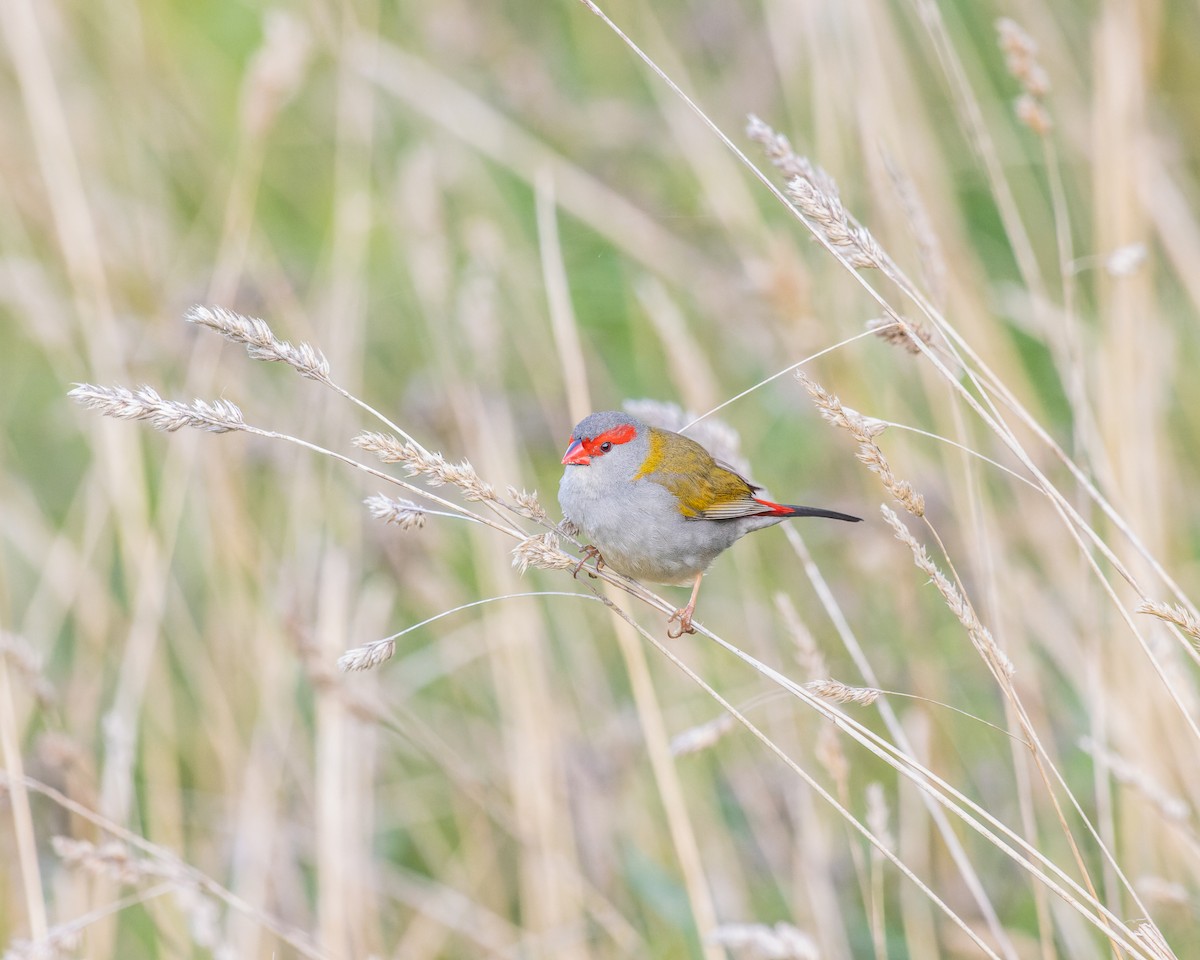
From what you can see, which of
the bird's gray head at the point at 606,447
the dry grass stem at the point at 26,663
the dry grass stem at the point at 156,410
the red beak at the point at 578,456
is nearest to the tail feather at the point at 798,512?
the bird's gray head at the point at 606,447

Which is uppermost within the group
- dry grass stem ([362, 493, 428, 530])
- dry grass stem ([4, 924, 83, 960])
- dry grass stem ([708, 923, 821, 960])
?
dry grass stem ([362, 493, 428, 530])

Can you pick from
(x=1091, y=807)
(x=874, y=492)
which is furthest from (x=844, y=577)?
(x=1091, y=807)

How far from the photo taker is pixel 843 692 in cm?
228

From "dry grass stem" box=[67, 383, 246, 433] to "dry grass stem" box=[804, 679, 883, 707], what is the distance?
116 cm

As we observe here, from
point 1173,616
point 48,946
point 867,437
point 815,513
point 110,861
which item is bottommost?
point 1173,616

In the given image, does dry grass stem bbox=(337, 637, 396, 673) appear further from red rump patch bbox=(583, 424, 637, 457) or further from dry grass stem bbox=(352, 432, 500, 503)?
red rump patch bbox=(583, 424, 637, 457)

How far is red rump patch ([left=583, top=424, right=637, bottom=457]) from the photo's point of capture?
3.54 m

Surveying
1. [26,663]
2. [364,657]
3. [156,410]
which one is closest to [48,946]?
[26,663]

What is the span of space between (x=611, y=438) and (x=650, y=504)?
24cm

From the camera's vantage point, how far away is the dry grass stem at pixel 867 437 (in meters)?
2.27

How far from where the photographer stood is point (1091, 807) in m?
3.97

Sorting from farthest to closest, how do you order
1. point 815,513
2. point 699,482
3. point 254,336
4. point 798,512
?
point 699,482
point 798,512
point 815,513
point 254,336

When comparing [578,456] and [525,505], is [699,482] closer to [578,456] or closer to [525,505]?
[578,456]

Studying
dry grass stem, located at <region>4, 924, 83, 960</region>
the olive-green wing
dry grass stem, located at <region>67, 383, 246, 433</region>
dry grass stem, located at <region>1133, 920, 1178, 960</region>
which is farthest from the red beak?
dry grass stem, located at <region>1133, 920, 1178, 960</region>
